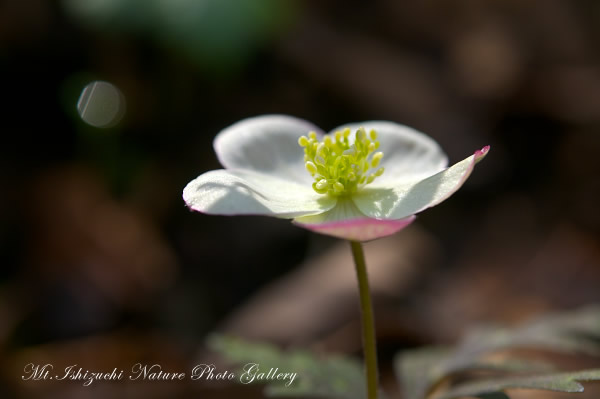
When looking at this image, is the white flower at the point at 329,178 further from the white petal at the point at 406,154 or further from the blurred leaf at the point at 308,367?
the blurred leaf at the point at 308,367

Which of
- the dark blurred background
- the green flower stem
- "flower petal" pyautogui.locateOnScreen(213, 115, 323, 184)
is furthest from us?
the dark blurred background

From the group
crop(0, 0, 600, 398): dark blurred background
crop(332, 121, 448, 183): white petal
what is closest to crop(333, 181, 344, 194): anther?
crop(332, 121, 448, 183): white petal

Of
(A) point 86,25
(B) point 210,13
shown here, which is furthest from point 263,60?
(A) point 86,25

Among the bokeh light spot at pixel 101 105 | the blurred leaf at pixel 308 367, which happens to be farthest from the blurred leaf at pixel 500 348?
the bokeh light spot at pixel 101 105

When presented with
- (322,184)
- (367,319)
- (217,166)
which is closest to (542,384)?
(367,319)

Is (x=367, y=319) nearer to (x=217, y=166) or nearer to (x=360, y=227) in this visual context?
(x=360, y=227)

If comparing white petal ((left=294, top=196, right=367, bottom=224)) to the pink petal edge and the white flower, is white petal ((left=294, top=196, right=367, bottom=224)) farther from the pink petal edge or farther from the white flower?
the pink petal edge
